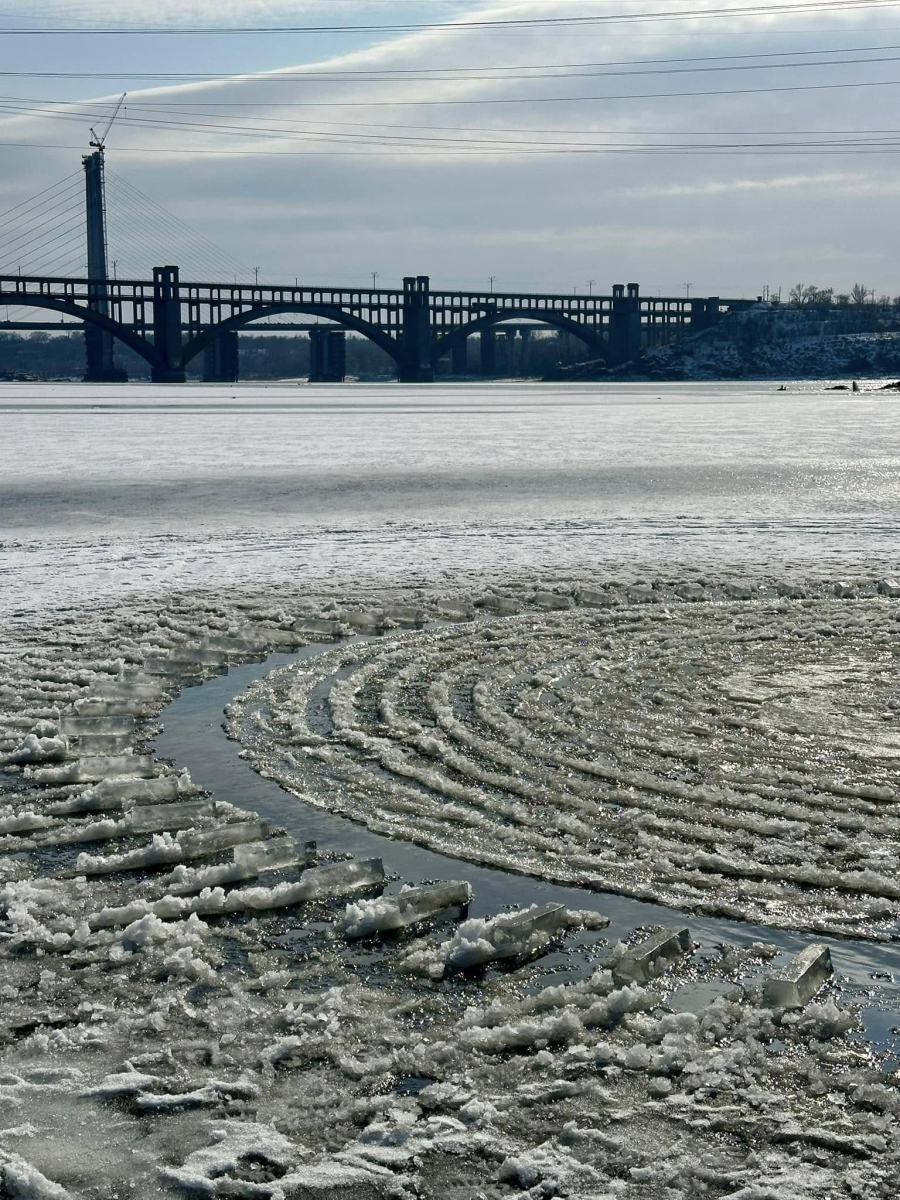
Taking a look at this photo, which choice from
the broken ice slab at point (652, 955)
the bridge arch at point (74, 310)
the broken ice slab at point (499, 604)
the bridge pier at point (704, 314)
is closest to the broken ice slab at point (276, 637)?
the broken ice slab at point (499, 604)

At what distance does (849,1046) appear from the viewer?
3455 mm

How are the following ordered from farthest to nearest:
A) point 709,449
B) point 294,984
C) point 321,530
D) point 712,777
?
point 709,449, point 321,530, point 712,777, point 294,984

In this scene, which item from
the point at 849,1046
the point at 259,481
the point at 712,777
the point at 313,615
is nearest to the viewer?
the point at 849,1046

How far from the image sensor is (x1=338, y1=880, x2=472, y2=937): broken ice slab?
4270mm

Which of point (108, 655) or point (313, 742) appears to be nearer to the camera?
point (313, 742)

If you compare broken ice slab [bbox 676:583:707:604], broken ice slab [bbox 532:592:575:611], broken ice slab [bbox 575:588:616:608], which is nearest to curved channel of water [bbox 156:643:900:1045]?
broken ice slab [bbox 532:592:575:611]


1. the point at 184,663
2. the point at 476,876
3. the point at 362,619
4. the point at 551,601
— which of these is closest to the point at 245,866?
the point at 476,876

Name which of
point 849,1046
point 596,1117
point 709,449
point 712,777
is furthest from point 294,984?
point 709,449

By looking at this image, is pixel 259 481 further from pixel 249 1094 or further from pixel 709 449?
pixel 249 1094

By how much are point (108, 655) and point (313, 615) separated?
1.87 metres

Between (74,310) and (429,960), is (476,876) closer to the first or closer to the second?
(429,960)

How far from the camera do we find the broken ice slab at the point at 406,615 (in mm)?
Answer: 9766

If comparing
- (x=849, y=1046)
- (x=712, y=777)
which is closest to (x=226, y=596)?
(x=712, y=777)

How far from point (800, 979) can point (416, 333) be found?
12736 cm
